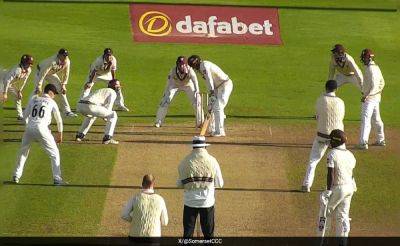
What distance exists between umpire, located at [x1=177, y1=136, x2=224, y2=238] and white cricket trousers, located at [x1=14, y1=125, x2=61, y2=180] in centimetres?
487

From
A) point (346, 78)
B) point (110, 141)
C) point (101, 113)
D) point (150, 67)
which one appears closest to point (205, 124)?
point (110, 141)

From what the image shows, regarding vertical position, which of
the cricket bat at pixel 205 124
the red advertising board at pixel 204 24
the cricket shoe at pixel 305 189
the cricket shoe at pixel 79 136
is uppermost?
the red advertising board at pixel 204 24

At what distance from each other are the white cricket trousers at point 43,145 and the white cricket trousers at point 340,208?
244 inches

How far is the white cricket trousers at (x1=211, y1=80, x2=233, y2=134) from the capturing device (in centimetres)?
2930

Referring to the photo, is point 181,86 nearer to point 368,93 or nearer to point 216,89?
point 216,89

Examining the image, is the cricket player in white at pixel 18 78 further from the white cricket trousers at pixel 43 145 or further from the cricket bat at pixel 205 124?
the white cricket trousers at pixel 43 145

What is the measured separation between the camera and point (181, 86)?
2986cm

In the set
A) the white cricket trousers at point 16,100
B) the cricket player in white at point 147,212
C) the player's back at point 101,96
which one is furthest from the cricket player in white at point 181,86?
the cricket player in white at point 147,212

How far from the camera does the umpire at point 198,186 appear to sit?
20578mm

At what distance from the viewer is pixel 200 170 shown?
20.6 metres

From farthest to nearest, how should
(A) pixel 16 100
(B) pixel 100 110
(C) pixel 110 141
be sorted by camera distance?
(A) pixel 16 100 → (C) pixel 110 141 → (B) pixel 100 110

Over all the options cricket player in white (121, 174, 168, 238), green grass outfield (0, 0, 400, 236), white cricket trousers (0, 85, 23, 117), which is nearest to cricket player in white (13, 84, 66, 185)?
green grass outfield (0, 0, 400, 236)

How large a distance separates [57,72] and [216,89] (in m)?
4.17

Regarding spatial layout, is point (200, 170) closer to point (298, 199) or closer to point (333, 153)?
point (333, 153)
